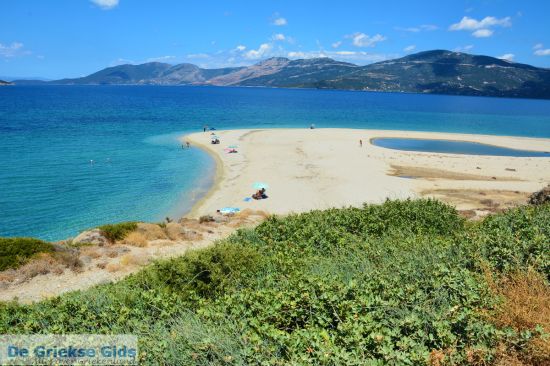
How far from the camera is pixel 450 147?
63.7 m

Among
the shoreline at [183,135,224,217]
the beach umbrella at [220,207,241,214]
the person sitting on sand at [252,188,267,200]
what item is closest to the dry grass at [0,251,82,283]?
the beach umbrella at [220,207,241,214]

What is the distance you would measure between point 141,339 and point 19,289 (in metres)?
12.1

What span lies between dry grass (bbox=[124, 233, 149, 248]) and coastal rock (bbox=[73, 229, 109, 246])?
3.75ft

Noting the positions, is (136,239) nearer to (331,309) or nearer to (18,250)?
(18,250)

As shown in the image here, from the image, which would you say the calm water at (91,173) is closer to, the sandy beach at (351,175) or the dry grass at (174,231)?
the sandy beach at (351,175)

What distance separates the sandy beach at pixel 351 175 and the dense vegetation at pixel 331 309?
19903mm

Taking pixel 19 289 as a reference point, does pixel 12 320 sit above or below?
above

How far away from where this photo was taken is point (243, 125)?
88562 millimetres

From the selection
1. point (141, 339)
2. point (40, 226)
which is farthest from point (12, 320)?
point (40, 226)

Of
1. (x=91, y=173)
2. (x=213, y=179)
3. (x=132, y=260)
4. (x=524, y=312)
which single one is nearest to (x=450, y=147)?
(x=213, y=179)

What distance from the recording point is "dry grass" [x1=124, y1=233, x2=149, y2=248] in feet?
63.5

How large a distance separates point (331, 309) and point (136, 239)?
16.1m

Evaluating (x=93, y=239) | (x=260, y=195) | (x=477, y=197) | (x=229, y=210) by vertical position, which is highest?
(x=93, y=239)

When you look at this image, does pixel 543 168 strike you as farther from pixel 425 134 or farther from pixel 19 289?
pixel 19 289
